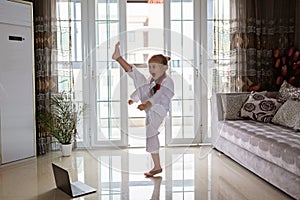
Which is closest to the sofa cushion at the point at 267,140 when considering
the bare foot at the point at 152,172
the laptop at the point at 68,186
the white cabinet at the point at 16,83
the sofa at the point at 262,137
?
the sofa at the point at 262,137

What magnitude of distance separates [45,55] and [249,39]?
8.19 ft

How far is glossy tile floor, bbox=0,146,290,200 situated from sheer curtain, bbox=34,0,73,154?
540 millimetres

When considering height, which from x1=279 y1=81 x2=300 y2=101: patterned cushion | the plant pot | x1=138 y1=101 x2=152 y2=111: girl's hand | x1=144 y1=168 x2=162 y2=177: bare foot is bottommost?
x1=144 y1=168 x2=162 y2=177: bare foot

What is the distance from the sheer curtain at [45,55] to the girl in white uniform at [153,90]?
1667 millimetres

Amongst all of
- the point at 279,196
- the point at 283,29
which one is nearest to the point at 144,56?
the point at 279,196

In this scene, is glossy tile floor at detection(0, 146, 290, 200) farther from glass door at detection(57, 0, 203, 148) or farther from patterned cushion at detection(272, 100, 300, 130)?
patterned cushion at detection(272, 100, 300, 130)

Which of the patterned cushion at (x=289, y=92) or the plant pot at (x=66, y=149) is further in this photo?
the plant pot at (x=66, y=149)

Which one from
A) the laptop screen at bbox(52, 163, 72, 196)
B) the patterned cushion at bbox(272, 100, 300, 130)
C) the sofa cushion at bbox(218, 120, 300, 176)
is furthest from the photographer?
the patterned cushion at bbox(272, 100, 300, 130)

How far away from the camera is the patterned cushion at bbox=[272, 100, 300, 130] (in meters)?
3.97

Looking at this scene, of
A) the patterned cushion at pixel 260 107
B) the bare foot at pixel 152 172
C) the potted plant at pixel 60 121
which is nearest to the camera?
the bare foot at pixel 152 172

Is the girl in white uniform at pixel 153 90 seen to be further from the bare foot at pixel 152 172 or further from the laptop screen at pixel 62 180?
the laptop screen at pixel 62 180

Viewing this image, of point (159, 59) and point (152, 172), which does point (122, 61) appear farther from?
point (152, 172)

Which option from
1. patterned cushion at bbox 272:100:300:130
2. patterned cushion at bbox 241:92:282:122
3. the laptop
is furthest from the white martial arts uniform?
patterned cushion at bbox 241:92:282:122

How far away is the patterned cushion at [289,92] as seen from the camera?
426 cm
